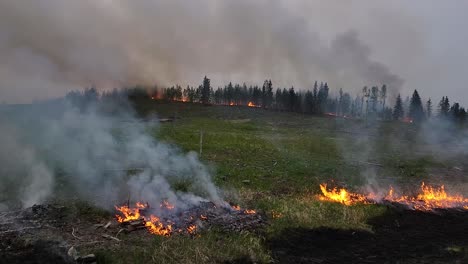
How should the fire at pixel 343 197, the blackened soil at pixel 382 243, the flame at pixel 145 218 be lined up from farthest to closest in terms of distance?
1. the fire at pixel 343 197
2. the flame at pixel 145 218
3. the blackened soil at pixel 382 243

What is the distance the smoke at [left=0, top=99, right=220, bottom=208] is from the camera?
17750mm

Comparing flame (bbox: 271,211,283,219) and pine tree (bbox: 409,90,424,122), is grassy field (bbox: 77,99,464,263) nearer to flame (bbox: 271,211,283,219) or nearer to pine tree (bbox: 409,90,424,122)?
flame (bbox: 271,211,283,219)

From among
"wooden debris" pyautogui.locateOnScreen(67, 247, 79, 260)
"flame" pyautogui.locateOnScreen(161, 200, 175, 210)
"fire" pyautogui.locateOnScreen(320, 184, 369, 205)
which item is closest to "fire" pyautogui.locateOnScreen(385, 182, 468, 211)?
"fire" pyautogui.locateOnScreen(320, 184, 369, 205)

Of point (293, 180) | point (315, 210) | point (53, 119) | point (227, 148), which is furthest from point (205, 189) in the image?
point (227, 148)

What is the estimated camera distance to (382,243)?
15.4 m

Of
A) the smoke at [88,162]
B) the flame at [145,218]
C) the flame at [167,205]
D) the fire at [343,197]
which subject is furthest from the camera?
the fire at [343,197]

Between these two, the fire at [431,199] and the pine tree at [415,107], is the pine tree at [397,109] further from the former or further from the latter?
the fire at [431,199]

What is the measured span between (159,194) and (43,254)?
6.40 metres

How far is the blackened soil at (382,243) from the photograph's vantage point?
13695mm

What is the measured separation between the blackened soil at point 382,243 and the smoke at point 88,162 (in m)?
5.26

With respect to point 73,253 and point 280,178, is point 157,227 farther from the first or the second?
point 280,178

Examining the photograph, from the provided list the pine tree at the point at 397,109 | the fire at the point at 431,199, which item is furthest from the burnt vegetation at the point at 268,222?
the pine tree at the point at 397,109

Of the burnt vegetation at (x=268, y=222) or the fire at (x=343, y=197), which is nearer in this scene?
the burnt vegetation at (x=268, y=222)

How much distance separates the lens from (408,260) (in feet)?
44.7
